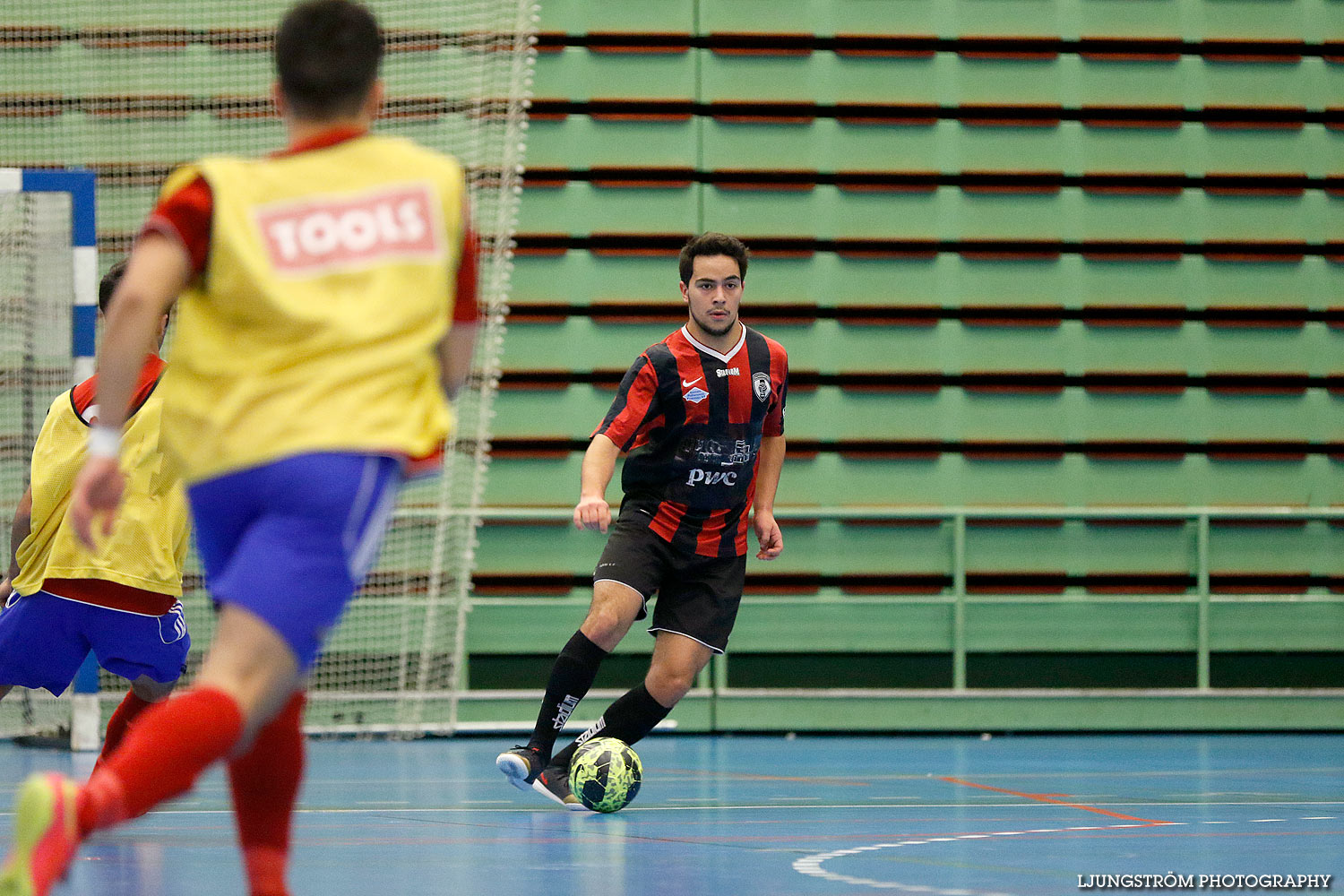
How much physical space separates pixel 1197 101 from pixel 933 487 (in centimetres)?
280

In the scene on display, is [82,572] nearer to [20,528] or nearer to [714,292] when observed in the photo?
[20,528]

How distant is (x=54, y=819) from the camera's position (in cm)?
206

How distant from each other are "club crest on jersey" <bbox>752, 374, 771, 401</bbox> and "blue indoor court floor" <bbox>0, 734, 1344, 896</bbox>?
1.39m

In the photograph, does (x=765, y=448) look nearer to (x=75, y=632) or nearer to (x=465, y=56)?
(x=75, y=632)

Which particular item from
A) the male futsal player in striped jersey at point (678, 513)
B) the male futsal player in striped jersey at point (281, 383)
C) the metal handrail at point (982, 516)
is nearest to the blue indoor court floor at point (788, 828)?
the male futsal player in striped jersey at point (678, 513)

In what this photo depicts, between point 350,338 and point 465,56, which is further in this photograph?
point 465,56

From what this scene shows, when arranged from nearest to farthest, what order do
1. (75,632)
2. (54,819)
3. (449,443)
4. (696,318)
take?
1. (54,819)
2. (75,632)
3. (696,318)
4. (449,443)

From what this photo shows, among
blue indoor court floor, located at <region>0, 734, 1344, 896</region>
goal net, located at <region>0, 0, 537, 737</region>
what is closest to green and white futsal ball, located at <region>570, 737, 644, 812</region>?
blue indoor court floor, located at <region>0, 734, 1344, 896</region>

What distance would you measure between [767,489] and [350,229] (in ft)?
11.0

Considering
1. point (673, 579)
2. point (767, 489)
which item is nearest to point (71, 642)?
point (673, 579)

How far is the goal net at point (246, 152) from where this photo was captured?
328 inches

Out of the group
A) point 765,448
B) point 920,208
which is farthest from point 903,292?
point 765,448

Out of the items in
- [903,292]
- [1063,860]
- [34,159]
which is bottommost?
[1063,860]

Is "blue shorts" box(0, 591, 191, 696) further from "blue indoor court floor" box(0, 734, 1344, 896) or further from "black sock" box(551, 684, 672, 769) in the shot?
"black sock" box(551, 684, 672, 769)
